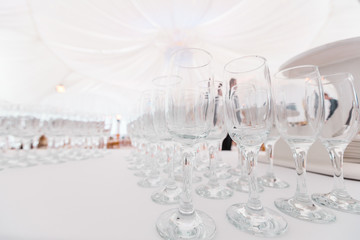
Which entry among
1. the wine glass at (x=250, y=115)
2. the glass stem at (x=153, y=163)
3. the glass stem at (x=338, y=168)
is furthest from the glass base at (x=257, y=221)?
the glass stem at (x=153, y=163)

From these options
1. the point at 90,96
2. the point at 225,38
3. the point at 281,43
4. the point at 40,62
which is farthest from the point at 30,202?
the point at 90,96

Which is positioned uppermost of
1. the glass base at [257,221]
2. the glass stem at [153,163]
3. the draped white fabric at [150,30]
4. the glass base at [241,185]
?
the draped white fabric at [150,30]

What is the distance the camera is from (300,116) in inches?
15.4

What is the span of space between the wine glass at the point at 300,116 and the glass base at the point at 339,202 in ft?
0.18

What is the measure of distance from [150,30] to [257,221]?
2.19 m

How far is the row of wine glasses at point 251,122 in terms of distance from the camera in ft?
0.98

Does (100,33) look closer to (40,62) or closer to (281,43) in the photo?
(281,43)

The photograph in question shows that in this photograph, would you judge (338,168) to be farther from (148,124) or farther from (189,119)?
(148,124)

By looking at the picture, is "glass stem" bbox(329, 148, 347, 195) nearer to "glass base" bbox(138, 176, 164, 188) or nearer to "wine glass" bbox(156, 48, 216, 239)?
"wine glass" bbox(156, 48, 216, 239)

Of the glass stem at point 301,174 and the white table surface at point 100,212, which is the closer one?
the white table surface at point 100,212

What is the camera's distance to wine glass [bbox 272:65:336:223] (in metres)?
0.36

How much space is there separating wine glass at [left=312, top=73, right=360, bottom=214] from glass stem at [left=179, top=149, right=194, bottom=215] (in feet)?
1.14

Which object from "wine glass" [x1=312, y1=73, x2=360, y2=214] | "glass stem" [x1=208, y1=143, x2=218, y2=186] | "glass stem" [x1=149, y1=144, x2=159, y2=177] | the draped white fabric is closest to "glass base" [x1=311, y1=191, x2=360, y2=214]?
"wine glass" [x1=312, y1=73, x2=360, y2=214]

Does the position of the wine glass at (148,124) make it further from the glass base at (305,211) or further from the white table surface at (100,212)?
the glass base at (305,211)
